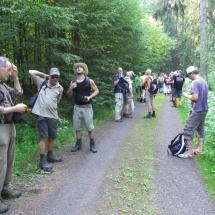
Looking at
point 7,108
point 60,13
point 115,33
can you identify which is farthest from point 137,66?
point 7,108

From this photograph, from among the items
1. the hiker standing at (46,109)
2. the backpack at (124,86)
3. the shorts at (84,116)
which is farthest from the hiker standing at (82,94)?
the backpack at (124,86)

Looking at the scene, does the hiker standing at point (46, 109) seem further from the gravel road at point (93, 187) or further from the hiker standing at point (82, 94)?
the hiker standing at point (82, 94)

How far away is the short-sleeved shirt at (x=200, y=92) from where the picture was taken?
5516mm

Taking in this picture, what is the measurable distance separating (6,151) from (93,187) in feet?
5.08

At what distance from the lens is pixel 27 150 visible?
6.23 m

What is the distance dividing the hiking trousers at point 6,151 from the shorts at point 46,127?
1.32 m

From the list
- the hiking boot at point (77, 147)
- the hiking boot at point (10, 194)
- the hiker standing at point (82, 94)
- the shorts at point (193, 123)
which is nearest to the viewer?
the hiking boot at point (10, 194)

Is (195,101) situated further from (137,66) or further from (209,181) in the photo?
(137,66)

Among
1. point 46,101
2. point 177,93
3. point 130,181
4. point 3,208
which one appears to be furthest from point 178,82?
point 3,208

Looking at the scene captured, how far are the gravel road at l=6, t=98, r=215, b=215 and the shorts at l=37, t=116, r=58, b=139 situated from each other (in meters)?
0.70

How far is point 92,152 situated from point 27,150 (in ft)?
4.98

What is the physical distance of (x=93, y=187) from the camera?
4.41 m

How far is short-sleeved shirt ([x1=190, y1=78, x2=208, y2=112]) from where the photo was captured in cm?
552

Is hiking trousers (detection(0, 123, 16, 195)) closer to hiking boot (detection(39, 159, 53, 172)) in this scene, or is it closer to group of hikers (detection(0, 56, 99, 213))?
group of hikers (detection(0, 56, 99, 213))
